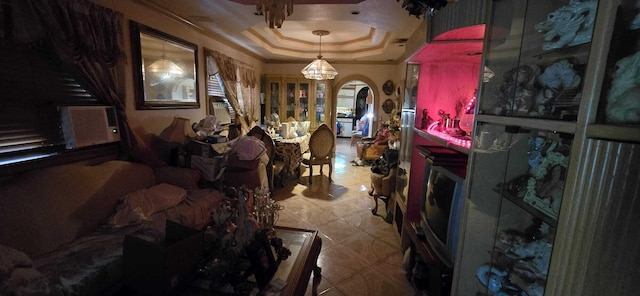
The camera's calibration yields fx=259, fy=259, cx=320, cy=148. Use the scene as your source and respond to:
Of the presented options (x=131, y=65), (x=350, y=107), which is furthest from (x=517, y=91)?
(x=350, y=107)

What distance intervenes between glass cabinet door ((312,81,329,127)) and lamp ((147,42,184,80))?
11.7ft

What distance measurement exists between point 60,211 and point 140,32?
6.02 feet

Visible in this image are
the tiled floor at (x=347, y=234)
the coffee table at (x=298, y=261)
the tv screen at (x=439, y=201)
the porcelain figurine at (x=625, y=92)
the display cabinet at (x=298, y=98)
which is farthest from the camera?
the display cabinet at (x=298, y=98)

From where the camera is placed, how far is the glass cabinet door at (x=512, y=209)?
0.89m

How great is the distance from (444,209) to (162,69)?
3.20 m

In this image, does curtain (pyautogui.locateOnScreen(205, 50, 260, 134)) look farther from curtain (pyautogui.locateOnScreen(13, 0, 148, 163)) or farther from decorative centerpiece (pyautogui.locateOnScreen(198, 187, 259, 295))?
decorative centerpiece (pyautogui.locateOnScreen(198, 187, 259, 295))

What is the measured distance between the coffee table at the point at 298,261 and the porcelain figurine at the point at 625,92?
140 centimetres

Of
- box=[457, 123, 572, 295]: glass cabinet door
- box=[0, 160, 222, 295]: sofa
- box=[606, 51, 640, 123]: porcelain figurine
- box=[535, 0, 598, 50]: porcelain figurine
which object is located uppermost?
box=[535, 0, 598, 50]: porcelain figurine

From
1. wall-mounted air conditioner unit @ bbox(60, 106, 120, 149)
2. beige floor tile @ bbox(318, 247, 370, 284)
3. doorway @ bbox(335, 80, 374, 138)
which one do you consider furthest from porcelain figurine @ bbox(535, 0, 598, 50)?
doorway @ bbox(335, 80, 374, 138)

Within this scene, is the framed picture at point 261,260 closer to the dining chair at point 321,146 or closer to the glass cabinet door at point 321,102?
the dining chair at point 321,146

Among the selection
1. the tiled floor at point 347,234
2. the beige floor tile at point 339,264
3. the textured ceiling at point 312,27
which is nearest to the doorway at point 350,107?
the textured ceiling at point 312,27

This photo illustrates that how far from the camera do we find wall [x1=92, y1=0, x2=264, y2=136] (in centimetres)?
251

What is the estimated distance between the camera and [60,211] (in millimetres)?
1725

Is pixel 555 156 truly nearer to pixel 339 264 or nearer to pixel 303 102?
pixel 339 264
